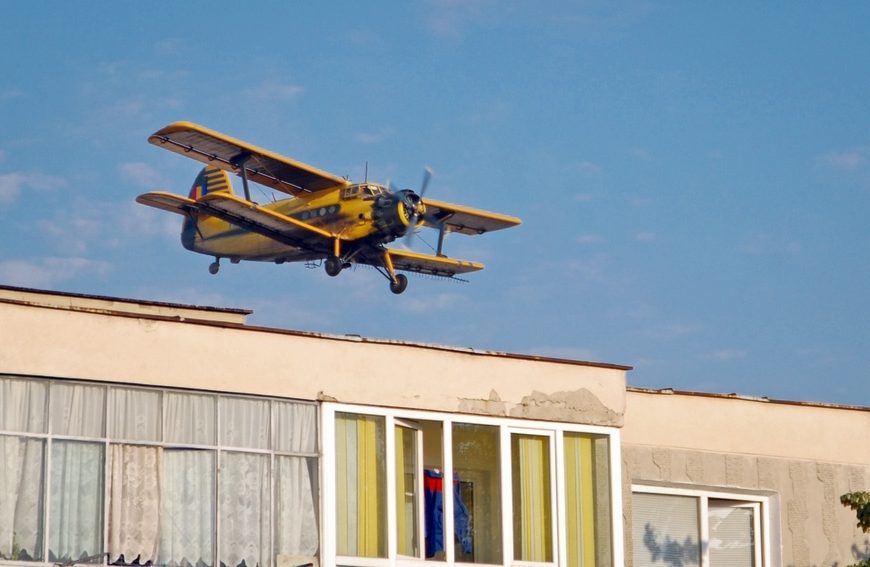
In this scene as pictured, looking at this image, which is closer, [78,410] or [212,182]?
[78,410]

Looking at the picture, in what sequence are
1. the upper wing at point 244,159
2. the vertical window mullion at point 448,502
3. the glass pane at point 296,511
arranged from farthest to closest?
the upper wing at point 244,159
the vertical window mullion at point 448,502
the glass pane at point 296,511

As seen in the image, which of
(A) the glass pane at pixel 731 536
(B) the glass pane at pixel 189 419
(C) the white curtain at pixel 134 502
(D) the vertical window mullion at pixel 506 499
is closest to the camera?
(C) the white curtain at pixel 134 502

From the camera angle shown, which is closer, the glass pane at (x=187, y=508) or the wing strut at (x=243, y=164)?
the glass pane at (x=187, y=508)

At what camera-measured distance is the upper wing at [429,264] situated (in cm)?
4247

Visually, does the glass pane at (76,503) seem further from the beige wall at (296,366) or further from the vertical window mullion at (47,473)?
the beige wall at (296,366)

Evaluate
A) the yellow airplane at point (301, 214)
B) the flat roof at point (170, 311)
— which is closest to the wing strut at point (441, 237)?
the yellow airplane at point (301, 214)

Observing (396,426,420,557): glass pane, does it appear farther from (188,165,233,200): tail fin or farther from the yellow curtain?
(188,165,233,200): tail fin

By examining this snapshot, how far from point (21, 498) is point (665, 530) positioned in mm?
8335

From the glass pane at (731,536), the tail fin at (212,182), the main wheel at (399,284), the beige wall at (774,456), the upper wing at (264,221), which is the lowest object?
the glass pane at (731,536)

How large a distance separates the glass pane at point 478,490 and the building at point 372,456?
0.08ft

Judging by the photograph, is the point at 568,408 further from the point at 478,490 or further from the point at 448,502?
the point at 448,502

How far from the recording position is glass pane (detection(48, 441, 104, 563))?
14656 millimetres

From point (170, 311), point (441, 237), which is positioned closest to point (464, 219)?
point (441, 237)

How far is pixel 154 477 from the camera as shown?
1537cm
